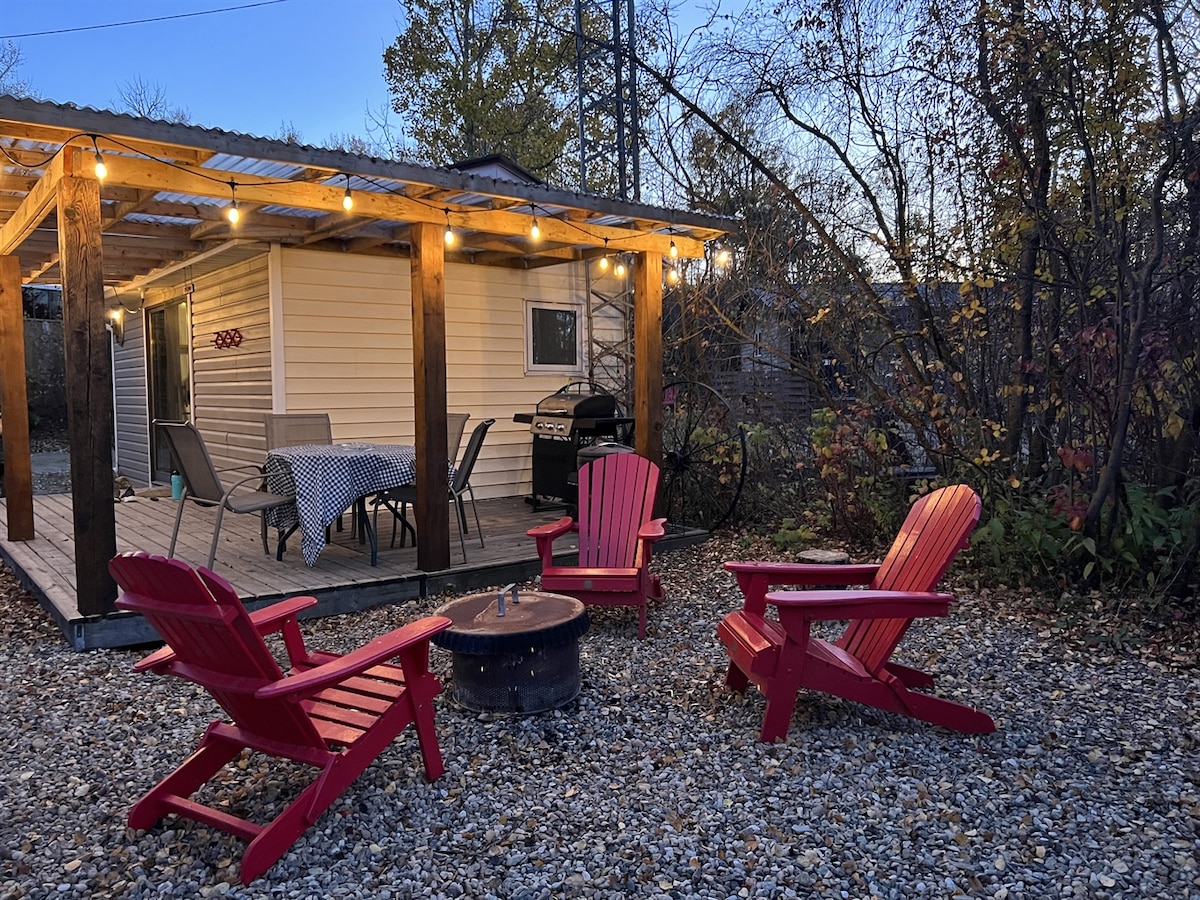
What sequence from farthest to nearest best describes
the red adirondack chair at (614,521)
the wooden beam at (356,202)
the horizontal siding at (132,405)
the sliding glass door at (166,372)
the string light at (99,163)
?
the horizontal siding at (132,405) → the sliding glass door at (166,372) → the red adirondack chair at (614,521) → the wooden beam at (356,202) → the string light at (99,163)

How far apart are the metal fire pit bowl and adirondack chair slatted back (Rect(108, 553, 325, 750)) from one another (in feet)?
2.60

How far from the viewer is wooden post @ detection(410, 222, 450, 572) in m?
4.73

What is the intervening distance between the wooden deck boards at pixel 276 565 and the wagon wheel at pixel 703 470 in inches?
19.6

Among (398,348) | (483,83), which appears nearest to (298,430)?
(398,348)

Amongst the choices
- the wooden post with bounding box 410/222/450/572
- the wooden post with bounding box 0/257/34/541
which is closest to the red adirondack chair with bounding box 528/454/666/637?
the wooden post with bounding box 410/222/450/572

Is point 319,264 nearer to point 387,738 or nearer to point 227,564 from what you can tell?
point 227,564

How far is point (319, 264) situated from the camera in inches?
266

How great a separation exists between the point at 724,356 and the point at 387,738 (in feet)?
20.3

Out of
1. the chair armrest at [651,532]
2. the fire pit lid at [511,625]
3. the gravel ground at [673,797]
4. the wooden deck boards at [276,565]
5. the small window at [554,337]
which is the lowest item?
the gravel ground at [673,797]

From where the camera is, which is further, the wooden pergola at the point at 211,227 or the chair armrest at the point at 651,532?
the chair armrest at the point at 651,532

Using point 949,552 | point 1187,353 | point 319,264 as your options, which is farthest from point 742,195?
point 949,552

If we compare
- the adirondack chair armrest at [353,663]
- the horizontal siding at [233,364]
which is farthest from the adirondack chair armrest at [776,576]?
the horizontal siding at [233,364]

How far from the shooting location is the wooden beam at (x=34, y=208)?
12.9ft

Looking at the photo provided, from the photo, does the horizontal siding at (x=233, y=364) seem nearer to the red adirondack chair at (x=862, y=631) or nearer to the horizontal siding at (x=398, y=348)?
the horizontal siding at (x=398, y=348)
